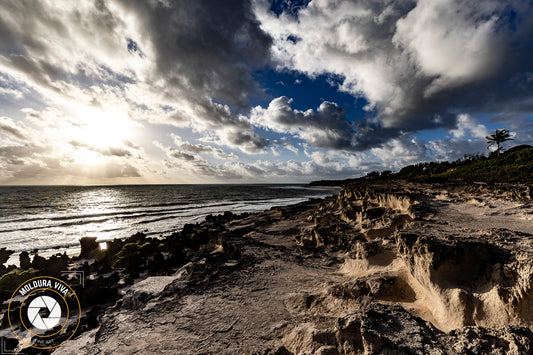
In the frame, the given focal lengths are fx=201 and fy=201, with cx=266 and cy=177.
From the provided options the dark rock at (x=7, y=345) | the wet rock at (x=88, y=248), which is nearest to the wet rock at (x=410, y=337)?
the dark rock at (x=7, y=345)

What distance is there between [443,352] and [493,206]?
40.2 ft

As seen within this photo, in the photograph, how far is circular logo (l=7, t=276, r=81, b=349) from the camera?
7.29 m

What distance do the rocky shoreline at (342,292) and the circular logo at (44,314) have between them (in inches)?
11.7

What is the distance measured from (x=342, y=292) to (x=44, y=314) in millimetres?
12408

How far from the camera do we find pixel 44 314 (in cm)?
866

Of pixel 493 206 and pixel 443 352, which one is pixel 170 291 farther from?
pixel 493 206

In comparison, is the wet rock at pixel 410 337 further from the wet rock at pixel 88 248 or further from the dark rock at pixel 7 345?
the wet rock at pixel 88 248

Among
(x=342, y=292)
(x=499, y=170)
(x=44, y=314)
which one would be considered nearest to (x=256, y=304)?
(x=342, y=292)

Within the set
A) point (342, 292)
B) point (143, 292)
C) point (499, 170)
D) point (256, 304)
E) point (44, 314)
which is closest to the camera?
point (342, 292)

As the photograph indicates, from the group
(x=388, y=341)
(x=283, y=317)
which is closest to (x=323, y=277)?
(x=283, y=317)

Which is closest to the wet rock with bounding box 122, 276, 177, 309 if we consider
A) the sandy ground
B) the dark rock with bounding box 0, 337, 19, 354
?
the sandy ground

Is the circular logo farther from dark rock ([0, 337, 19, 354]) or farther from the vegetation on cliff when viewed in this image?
the vegetation on cliff

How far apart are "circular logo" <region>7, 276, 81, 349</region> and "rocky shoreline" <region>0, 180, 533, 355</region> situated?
0.30 meters

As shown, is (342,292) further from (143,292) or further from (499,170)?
(499,170)
